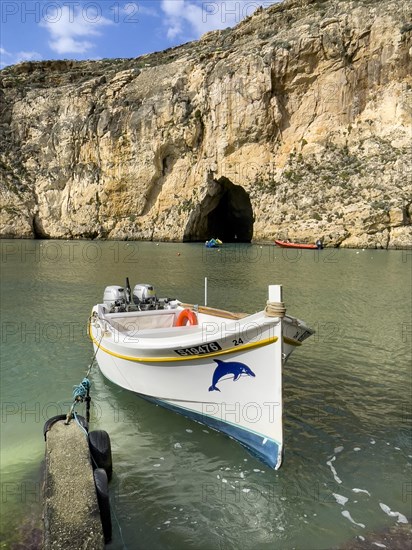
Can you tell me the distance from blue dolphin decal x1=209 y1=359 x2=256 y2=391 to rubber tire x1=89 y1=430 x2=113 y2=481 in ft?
5.84

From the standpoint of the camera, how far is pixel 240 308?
51.1 feet

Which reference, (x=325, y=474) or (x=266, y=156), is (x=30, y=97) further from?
(x=325, y=474)

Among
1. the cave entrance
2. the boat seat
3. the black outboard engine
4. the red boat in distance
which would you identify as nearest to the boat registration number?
the boat seat

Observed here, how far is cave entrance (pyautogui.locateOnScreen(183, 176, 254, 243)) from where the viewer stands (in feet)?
180

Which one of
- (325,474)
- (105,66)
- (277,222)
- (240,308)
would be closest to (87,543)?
(325,474)

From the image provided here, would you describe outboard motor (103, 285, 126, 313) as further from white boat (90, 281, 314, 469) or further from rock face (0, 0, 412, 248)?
rock face (0, 0, 412, 248)

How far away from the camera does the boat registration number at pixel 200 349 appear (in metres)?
6.28

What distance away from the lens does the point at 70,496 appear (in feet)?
14.2

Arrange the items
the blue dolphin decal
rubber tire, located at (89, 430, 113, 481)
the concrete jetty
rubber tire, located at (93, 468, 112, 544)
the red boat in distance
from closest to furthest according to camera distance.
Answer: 1. the concrete jetty
2. rubber tire, located at (93, 468, 112, 544)
3. rubber tire, located at (89, 430, 113, 481)
4. the blue dolphin decal
5. the red boat in distance

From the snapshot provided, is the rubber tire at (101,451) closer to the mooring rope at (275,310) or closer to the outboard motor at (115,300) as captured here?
the mooring rope at (275,310)

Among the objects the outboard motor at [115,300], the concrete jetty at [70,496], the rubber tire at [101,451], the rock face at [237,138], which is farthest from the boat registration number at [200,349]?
the rock face at [237,138]

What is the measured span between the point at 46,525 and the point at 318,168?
1889 inches

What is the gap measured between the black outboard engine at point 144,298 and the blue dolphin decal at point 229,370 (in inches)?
201

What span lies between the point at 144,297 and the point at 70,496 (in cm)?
748
